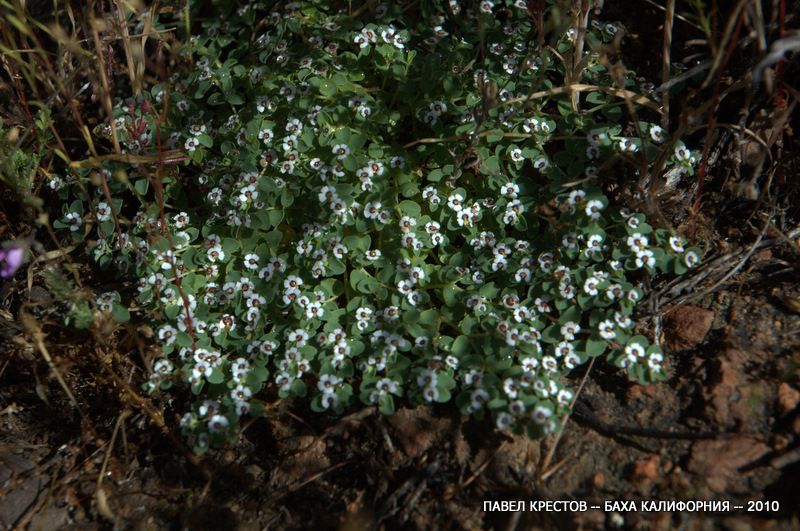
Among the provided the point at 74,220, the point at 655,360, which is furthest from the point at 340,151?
the point at 655,360

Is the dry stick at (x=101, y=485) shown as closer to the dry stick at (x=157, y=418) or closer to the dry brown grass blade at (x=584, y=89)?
the dry stick at (x=157, y=418)

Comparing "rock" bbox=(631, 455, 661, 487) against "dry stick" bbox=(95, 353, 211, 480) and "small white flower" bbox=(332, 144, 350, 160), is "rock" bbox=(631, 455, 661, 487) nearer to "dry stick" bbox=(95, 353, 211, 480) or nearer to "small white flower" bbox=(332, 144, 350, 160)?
"dry stick" bbox=(95, 353, 211, 480)

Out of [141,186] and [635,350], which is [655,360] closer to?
[635,350]

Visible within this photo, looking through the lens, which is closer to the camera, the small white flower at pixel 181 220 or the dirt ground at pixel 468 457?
the dirt ground at pixel 468 457

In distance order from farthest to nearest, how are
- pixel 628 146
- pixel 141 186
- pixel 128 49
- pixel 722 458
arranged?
pixel 128 49, pixel 141 186, pixel 628 146, pixel 722 458

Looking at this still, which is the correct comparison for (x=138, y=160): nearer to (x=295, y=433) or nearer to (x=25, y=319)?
(x=25, y=319)

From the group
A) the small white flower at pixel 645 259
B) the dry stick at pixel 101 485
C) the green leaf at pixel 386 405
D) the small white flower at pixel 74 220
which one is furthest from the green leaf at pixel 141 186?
the small white flower at pixel 645 259
